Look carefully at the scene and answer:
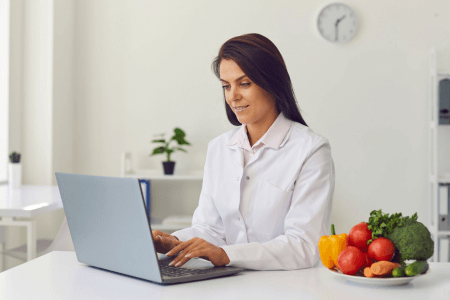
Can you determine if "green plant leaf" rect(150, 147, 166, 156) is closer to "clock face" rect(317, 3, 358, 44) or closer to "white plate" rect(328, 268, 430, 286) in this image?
"clock face" rect(317, 3, 358, 44)

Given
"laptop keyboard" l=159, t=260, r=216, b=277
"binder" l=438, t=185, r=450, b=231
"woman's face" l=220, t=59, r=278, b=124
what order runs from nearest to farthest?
1. "laptop keyboard" l=159, t=260, r=216, b=277
2. "woman's face" l=220, t=59, r=278, b=124
3. "binder" l=438, t=185, r=450, b=231

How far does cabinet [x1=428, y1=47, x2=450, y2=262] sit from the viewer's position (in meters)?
3.08

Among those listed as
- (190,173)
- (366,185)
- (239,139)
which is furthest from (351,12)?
(239,139)

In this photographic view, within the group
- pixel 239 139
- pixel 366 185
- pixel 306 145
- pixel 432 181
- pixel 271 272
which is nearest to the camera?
pixel 271 272

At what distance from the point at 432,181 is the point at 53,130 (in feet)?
8.66

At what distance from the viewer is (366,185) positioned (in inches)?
134

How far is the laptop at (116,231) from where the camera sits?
2.95 ft

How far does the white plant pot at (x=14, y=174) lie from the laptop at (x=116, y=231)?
2015mm

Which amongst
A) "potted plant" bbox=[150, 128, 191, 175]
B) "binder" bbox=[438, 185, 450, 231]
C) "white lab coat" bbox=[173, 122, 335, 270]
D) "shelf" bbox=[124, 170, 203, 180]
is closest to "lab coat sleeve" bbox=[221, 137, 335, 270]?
"white lab coat" bbox=[173, 122, 335, 270]

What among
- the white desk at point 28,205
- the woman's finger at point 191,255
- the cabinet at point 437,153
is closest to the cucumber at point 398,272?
the woman's finger at point 191,255

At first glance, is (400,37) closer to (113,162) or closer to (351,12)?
(351,12)

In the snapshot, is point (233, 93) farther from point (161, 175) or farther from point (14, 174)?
point (14, 174)

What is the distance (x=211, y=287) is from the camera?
929 mm

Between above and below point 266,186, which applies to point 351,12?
above
